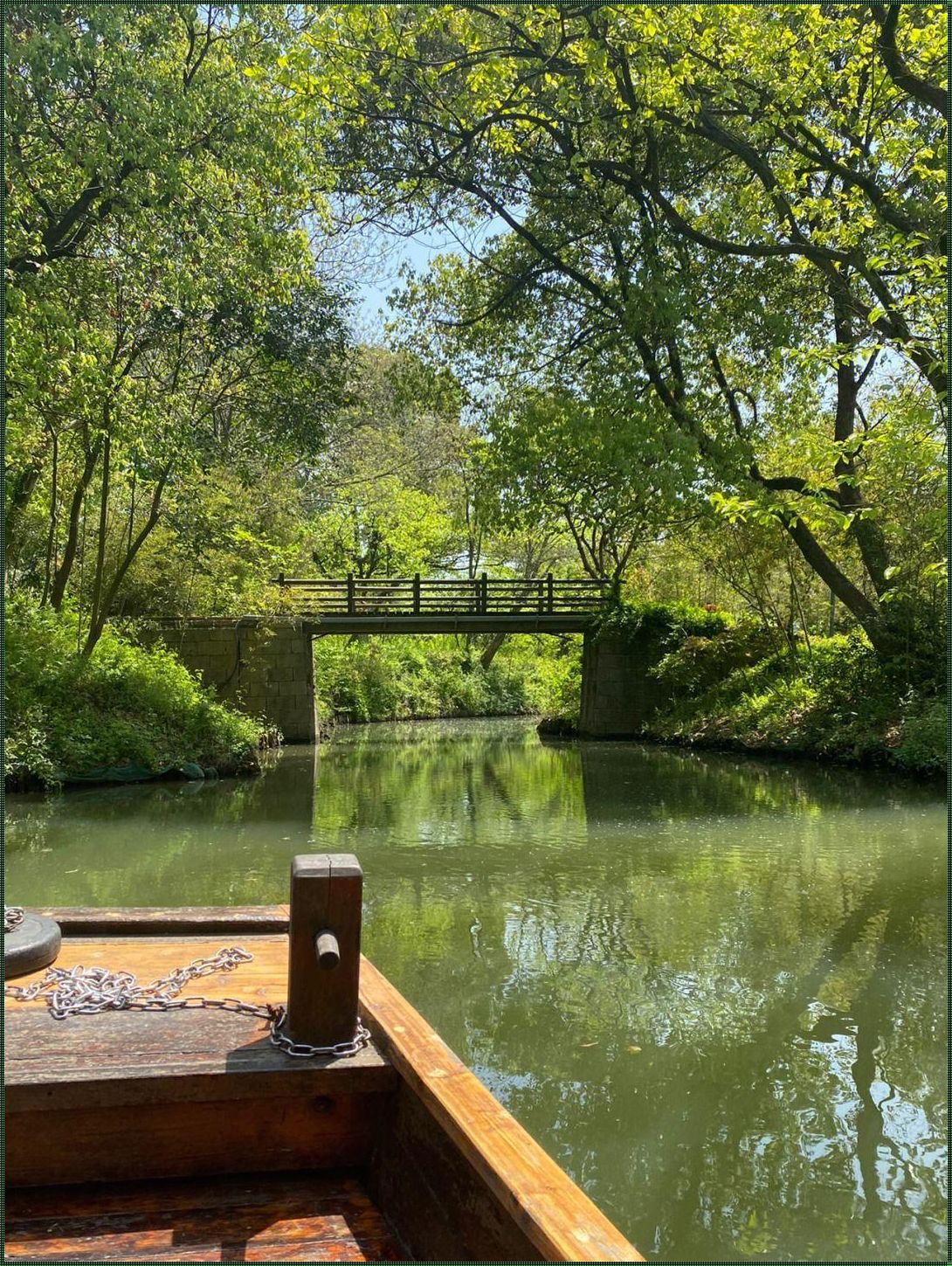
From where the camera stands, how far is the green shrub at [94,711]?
11.9 m

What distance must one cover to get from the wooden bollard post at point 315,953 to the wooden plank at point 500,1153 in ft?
0.47

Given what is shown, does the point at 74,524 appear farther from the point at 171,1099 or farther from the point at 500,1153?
the point at 500,1153

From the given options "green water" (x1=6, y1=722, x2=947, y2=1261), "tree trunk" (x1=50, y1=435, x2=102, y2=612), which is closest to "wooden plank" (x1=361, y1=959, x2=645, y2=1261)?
"green water" (x1=6, y1=722, x2=947, y2=1261)

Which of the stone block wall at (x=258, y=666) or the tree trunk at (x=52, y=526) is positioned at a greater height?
the tree trunk at (x=52, y=526)

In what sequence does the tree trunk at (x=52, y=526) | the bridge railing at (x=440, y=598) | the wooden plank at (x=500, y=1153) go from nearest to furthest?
1. the wooden plank at (x=500, y=1153)
2. the tree trunk at (x=52, y=526)
3. the bridge railing at (x=440, y=598)

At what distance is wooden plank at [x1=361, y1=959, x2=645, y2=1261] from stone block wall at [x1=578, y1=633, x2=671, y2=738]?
18157 millimetres

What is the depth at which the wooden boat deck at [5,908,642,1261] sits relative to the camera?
1913 millimetres

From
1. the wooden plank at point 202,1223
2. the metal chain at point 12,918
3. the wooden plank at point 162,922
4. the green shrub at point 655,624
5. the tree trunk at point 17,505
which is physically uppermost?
the tree trunk at point 17,505

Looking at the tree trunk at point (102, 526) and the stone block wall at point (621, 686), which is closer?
the tree trunk at point (102, 526)

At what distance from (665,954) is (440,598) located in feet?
51.6

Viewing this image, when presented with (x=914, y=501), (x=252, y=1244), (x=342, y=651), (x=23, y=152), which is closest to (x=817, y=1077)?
(x=252, y=1244)

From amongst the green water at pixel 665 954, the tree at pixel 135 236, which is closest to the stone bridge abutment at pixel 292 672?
the tree at pixel 135 236

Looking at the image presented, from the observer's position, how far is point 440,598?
20625 millimetres

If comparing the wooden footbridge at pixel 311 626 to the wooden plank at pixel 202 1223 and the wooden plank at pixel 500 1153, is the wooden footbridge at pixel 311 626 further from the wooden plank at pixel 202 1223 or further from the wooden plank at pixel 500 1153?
the wooden plank at pixel 500 1153
